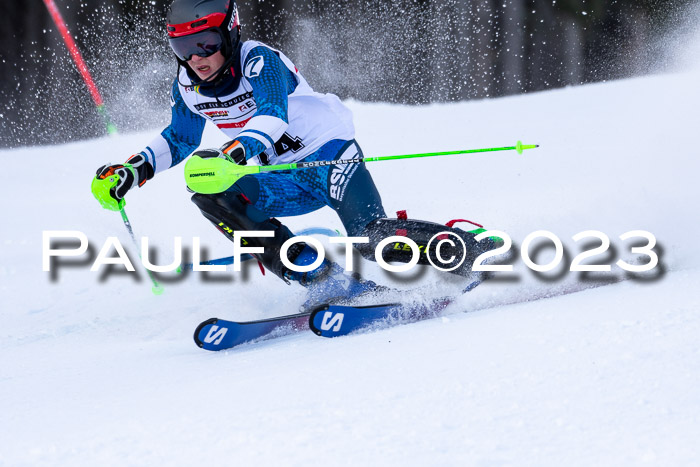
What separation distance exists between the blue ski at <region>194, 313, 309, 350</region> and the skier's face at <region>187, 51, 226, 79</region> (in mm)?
908

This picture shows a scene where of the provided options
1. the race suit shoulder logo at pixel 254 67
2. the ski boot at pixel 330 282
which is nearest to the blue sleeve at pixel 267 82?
the race suit shoulder logo at pixel 254 67

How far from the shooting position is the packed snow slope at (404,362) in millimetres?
1213

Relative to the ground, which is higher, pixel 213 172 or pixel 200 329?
pixel 213 172

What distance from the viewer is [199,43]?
2.51 m

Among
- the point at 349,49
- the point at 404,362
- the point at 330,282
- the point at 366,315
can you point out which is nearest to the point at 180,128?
the point at 330,282

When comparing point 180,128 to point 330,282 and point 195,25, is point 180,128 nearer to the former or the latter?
point 195,25

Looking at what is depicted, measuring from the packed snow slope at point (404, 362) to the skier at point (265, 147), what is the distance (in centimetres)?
36

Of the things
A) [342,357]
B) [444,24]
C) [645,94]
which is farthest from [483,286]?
[645,94]

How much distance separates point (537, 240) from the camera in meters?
3.24

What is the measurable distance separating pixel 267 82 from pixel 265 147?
0.26 m

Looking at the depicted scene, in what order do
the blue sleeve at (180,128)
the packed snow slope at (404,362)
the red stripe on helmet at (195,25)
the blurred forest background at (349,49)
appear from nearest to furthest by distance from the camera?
the packed snow slope at (404,362) → the red stripe on helmet at (195,25) → the blue sleeve at (180,128) → the blurred forest background at (349,49)

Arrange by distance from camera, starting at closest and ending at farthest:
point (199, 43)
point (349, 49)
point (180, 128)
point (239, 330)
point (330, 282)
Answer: point (239, 330)
point (199, 43)
point (330, 282)
point (180, 128)
point (349, 49)

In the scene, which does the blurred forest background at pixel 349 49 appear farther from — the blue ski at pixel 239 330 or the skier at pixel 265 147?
the blue ski at pixel 239 330

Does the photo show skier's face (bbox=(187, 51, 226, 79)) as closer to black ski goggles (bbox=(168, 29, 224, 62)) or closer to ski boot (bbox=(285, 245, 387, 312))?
black ski goggles (bbox=(168, 29, 224, 62))
